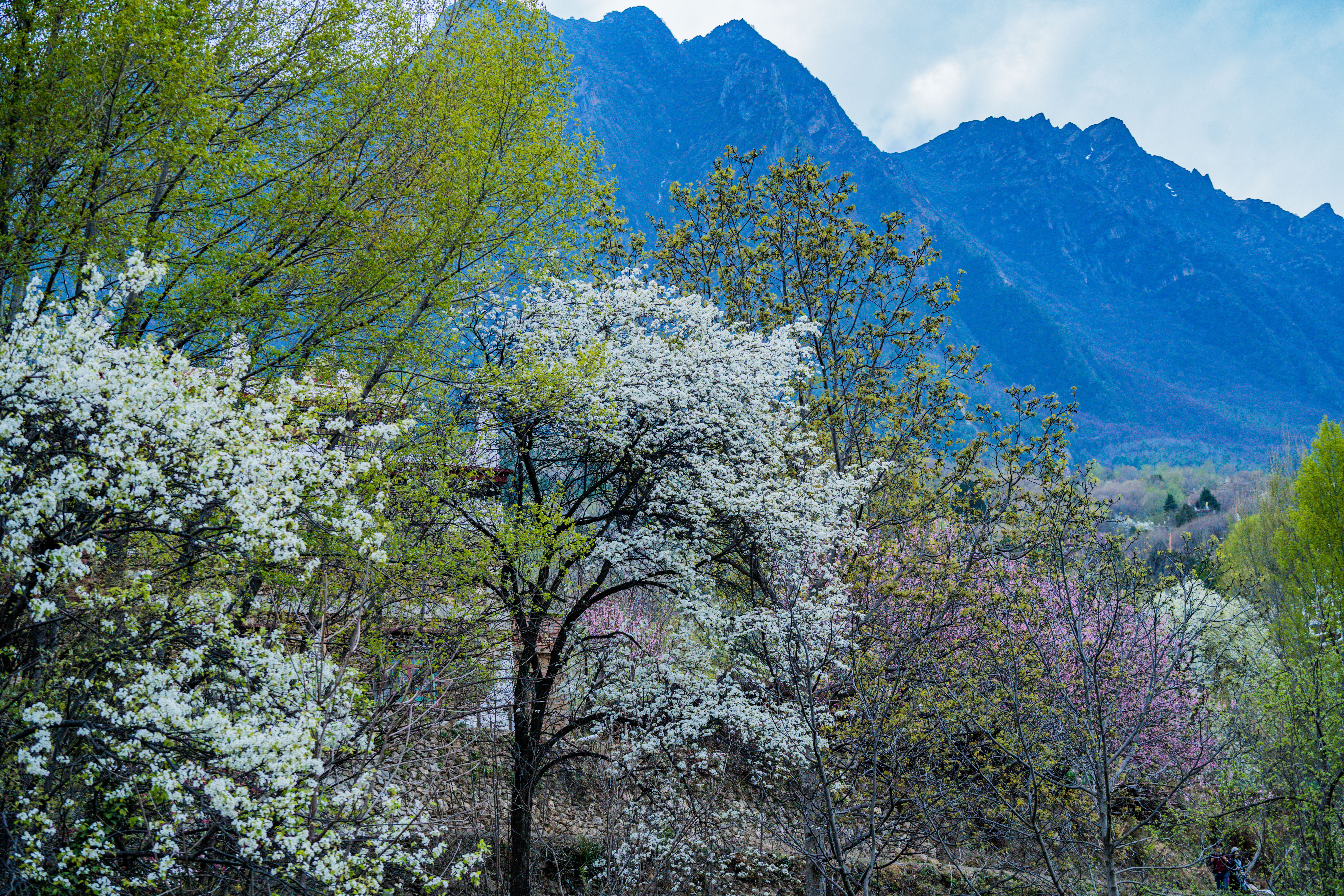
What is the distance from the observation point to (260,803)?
440cm

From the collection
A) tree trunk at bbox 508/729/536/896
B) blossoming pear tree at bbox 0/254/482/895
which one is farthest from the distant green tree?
tree trunk at bbox 508/729/536/896

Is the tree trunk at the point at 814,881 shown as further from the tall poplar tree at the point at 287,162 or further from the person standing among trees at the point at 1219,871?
the tall poplar tree at the point at 287,162

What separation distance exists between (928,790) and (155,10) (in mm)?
11852

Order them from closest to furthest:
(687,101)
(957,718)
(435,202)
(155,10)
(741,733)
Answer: (155,10), (957,718), (435,202), (741,733), (687,101)

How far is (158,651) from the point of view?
18.5ft

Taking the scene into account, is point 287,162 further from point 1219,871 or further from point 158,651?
point 1219,871

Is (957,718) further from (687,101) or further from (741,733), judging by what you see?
(687,101)

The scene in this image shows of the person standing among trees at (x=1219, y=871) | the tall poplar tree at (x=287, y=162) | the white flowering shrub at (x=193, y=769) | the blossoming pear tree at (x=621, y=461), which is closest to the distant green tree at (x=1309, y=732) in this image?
the person standing among trees at (x=1219, y=871)

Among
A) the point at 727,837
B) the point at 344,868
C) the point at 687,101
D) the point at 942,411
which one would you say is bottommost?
the point at 727,837

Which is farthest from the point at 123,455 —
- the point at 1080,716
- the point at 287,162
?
the point at 1080,716

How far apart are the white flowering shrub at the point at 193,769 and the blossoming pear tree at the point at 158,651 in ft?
0.08

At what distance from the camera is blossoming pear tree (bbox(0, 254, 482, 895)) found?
432cm

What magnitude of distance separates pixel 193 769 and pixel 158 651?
169 centimetres

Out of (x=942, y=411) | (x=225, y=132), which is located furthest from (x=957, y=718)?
(x=225, y=132)
